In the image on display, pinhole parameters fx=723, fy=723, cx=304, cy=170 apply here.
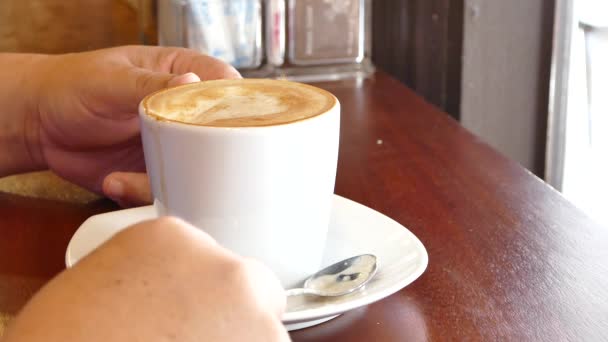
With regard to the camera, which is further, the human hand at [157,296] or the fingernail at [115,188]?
the fingernail at [115,188]

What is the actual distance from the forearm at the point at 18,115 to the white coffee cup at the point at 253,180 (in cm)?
27

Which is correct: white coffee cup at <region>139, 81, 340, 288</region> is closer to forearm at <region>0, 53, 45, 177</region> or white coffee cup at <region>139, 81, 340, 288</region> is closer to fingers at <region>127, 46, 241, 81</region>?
fingers at <region>127, 46, 241, 81</region>

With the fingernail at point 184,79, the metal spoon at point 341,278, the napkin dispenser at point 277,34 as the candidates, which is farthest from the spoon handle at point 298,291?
the napkin dispenser at point 277,34

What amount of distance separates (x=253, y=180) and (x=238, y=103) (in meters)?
0.07

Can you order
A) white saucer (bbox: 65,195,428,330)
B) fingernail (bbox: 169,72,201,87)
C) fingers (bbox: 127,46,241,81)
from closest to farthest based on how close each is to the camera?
white saucer (bbox: 65,195,428,330) → fingernail (bbox: 169,72,201,87) → fingers (bbox: 127,46,241,81)

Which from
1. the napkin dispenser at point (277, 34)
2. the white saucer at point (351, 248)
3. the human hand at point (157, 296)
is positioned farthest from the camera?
the napkin dispenser at point (277, 34)

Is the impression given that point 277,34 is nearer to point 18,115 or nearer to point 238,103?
point 18,115

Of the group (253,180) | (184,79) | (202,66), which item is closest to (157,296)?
(253,180)

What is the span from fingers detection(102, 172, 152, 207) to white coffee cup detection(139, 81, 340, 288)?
0.14 metres

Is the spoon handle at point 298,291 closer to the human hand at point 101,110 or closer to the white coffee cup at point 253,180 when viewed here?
the white coffee cup at point 253,180

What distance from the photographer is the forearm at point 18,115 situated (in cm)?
61

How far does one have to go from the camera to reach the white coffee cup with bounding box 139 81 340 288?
352 mm

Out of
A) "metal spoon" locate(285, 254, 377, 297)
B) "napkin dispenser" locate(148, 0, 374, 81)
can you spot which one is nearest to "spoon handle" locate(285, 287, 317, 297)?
"metal spoon" locate(285, 254, 377, 297)

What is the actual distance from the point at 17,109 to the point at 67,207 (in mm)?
126
